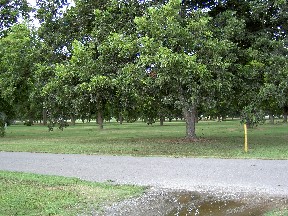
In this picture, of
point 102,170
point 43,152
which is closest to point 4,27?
point 43,152

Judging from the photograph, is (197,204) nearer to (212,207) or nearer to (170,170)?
(212,207)

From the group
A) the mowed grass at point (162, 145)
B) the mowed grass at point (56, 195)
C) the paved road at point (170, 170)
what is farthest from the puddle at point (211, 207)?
the mowed grass at point (162, 145)

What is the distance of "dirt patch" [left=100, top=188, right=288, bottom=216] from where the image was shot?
19.5ft

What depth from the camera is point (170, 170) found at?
32.3ft

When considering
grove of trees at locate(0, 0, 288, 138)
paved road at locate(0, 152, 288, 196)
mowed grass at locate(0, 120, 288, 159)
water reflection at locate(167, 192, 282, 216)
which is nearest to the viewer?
water reflection at locate(167, 192, 282, 216)

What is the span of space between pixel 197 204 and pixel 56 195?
249 centimetres

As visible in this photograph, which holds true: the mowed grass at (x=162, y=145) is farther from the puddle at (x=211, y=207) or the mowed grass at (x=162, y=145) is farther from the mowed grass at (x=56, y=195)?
the puddle at (x=211, y=207)

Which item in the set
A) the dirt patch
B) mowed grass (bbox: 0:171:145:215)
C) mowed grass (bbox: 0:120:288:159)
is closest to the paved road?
the dirt patch

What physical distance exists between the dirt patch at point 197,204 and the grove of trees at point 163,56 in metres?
7.58

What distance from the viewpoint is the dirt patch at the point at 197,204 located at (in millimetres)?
5930

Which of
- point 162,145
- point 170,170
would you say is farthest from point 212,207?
point 162,145

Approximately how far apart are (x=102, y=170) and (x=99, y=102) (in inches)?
331

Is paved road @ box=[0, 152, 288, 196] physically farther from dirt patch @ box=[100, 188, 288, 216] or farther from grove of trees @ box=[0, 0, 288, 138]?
grove of trees @ box=[0, 0, 288, 138]

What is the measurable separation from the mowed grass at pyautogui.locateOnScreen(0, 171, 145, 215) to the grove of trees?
7038mm
